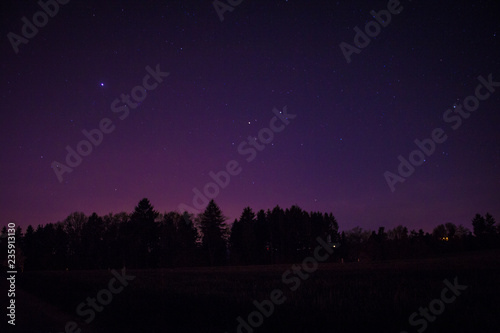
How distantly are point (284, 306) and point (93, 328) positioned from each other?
507 cm

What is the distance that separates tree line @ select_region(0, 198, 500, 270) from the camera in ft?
216

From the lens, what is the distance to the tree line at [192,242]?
65.7 m

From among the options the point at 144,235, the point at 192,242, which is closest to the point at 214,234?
the point at 192,242

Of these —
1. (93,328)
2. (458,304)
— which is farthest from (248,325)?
(458,304)

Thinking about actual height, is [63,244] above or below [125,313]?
above

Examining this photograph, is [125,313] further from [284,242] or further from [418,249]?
[418,249]

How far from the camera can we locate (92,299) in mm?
11586

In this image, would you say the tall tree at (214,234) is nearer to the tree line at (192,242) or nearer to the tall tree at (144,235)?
the tree line at (192,242)

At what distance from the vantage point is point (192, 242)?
67688 mm

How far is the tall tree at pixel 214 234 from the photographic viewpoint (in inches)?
2712

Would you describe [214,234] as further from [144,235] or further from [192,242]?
[144,235]

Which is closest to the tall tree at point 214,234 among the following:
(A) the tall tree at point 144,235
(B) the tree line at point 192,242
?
(B) the tree line at point 192,242

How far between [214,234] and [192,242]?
525 cm

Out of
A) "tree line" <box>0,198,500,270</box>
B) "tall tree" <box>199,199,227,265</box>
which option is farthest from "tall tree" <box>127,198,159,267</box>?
"tall tree" <box>199,199,227,265</box>
